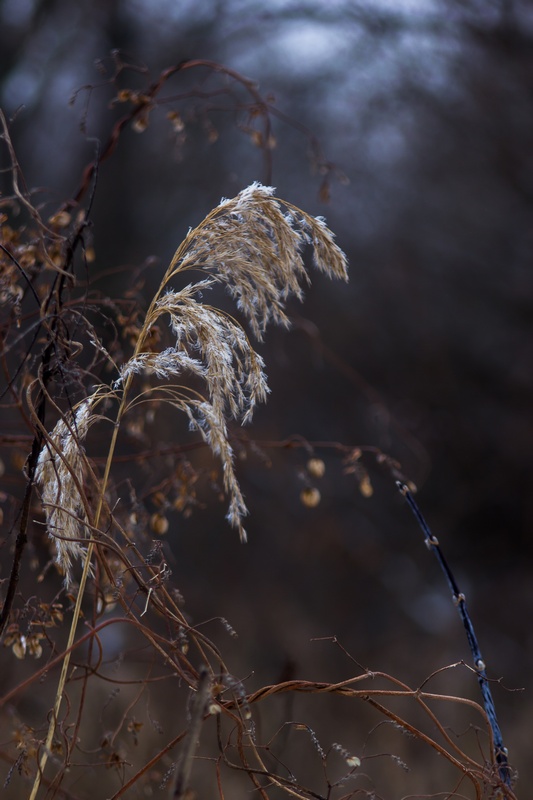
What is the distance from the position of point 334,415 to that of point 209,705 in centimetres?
249

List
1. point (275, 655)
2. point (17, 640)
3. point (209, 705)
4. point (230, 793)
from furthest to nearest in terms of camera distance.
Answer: point (275, 655) < point (230, 793) < point (17, 640) < point (209, 705)

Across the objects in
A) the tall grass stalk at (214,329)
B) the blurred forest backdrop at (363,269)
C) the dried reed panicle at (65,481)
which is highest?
the tall grass stalk at (214,329)

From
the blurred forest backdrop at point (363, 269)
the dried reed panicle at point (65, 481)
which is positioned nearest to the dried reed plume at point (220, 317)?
the dried reed panicle at point (65, 481)

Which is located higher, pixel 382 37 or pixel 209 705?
pixel 382 37

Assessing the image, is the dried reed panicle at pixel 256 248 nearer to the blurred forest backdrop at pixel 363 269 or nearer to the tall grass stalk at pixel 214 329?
the tall grass stalk at pixel 214 329

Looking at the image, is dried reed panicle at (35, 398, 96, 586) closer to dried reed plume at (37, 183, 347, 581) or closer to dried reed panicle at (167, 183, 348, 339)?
dried reed plume at (37, 183, 347, 581)

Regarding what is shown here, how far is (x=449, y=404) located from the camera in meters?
2.85

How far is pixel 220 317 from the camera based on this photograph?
58 cm

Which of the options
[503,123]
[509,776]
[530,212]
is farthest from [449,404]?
[509,776]

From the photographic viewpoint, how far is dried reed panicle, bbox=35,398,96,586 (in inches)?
21.4

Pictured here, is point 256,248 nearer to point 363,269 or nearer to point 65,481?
point 65,481

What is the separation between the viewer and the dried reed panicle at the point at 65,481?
543mm

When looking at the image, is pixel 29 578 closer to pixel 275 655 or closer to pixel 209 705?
pixel 275 655

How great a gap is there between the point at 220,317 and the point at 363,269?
2.43 m
